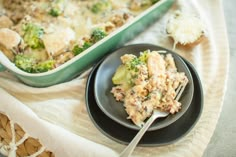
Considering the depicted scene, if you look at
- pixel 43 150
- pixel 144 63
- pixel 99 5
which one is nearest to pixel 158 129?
pixel 144 63

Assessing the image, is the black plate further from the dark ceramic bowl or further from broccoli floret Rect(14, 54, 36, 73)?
broccoli floret Rect(14, 54, 36, 73)

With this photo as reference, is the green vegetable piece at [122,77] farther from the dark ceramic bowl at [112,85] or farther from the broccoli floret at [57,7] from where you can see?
the broccoli floret at [57,7]

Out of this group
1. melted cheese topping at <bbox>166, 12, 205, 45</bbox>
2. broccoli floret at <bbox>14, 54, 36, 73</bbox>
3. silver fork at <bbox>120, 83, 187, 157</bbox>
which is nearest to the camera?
silver fork at <bbox>120, 83, 187, 157</bbox>

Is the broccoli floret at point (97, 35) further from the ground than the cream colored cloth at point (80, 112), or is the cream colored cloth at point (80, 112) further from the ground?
the broccoli floret at point (97, 35)

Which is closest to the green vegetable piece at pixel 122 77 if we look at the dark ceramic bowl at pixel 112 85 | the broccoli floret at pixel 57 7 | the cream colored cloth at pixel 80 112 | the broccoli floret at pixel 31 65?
the dark ceramic bowl at pixel 112 85

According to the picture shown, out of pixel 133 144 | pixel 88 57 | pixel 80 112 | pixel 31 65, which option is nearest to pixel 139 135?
pixel 133 144

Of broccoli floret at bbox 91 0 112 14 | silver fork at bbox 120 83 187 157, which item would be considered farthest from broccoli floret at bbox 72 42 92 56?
silver fork at bbox 120 83 187 157
